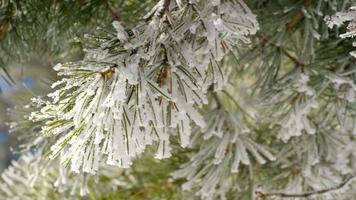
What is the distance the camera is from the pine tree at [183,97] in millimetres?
874

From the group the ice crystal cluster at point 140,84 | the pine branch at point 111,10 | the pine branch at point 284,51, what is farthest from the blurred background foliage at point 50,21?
the ice crystal cluster at point 140,84

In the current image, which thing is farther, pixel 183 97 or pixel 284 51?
pixel 284 51

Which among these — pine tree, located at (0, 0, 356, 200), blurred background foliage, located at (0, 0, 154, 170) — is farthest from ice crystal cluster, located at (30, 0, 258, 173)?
blurred background foliage, located at (0, 0, 154, 170)

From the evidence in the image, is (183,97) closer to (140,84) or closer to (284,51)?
(140,84)

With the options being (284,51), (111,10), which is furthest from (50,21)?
(284,51)

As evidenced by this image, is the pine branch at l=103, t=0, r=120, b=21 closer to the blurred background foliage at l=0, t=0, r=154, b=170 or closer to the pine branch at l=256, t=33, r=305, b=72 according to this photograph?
the blurred background foliage at l=0, t=0, r=154, b=170

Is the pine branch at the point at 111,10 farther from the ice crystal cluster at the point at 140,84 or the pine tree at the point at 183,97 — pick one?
the ice crystal cluster at the point at 140,84

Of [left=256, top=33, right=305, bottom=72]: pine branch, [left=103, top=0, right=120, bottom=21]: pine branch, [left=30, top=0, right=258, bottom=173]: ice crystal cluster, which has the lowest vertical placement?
[left=30, top=0, right=258, bottom=173]: ice crystal cluster

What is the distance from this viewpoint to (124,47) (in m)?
0.87

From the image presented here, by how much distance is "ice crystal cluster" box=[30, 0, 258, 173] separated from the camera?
0.86 metres

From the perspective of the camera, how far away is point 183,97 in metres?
0.92

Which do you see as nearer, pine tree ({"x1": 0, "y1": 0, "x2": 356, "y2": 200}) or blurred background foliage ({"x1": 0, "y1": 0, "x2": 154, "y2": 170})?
pine tree ({"x1": 0, "y1": 0, "x2": 356, "y2": 200})

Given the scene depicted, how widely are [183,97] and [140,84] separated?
0.09 meters

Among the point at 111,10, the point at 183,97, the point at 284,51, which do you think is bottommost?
the point at 183,97
